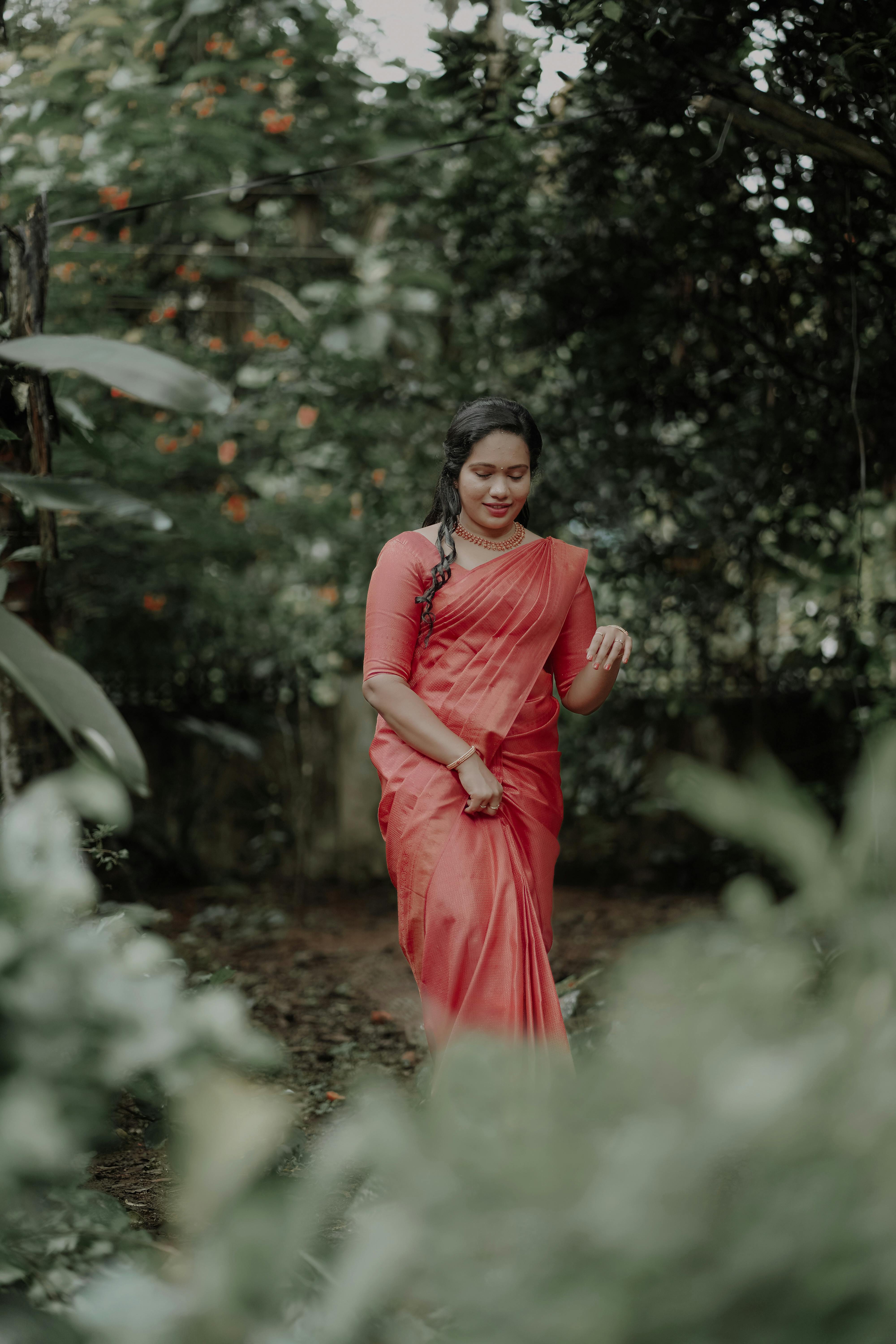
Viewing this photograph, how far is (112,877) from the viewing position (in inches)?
213

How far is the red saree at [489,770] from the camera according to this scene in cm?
243

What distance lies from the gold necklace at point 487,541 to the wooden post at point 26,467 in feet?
3.33

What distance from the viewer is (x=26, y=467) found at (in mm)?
2979

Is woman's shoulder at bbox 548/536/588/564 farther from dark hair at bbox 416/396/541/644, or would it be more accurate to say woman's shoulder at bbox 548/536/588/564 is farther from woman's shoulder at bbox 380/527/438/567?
woman's shoulder at bbox 380/527/438/567

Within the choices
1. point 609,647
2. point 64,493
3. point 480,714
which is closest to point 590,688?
point 609,647

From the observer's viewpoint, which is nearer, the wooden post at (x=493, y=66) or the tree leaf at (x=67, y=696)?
the tree leaf at (x=67, y=696)

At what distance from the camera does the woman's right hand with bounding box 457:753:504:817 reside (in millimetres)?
2477

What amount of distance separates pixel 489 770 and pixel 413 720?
223mm

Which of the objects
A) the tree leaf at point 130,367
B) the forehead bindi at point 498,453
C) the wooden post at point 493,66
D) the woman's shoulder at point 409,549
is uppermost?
the wooden post at point 493,66

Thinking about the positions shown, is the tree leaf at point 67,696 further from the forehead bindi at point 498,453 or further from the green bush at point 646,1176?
the forehead bindi at point 498,453

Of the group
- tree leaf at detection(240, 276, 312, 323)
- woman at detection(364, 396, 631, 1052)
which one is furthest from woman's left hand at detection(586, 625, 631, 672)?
tree leaf at detection(240, 276, 312, 323)

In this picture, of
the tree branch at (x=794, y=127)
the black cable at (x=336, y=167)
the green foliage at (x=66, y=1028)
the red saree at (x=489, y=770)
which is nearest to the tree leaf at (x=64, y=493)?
the green foliage at (x=66, y=1028)

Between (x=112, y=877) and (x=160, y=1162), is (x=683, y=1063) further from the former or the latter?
(x=112, y=877)

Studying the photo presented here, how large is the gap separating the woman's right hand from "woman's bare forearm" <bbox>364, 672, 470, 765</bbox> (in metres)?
0.04
